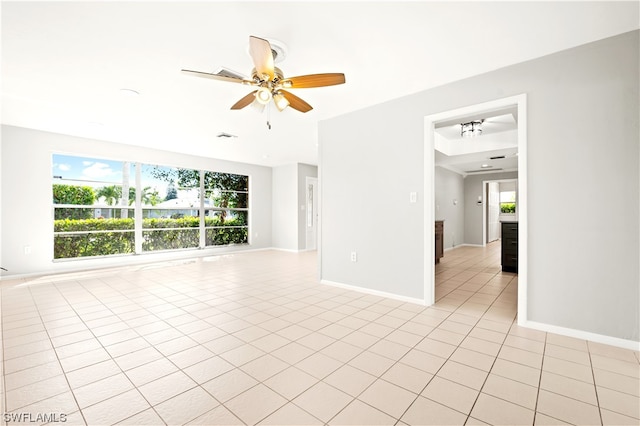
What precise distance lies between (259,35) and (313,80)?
21.2 inches

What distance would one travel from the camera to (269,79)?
237 cm

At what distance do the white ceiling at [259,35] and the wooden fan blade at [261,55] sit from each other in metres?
0.25

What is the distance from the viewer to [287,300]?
3.52m

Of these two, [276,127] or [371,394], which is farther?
[276,127]

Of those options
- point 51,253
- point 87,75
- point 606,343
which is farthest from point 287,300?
point 51,253

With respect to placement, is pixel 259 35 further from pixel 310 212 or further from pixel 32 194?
pixel 310 212

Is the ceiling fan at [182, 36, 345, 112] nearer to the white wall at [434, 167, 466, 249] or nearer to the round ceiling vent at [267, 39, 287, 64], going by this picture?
the round ceiling vent at [267, 39, 287, 64]

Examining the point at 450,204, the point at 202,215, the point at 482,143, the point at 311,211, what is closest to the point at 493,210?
the point at 450,204

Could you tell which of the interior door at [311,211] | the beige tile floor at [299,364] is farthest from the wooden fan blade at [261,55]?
the interior door at [311,211]

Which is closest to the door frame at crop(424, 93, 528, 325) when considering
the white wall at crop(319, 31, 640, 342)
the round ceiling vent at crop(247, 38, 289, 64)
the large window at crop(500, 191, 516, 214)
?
the white wall at crop(319, 31, 640, 342)

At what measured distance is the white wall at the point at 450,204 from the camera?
7484 mm

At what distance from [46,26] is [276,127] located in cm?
293

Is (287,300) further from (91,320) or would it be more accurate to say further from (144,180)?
(144,180)

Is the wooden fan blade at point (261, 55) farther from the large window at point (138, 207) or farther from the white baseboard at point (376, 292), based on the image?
the large window at point (138, 207)
